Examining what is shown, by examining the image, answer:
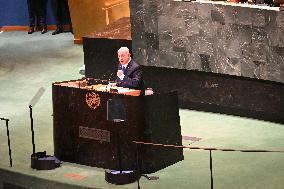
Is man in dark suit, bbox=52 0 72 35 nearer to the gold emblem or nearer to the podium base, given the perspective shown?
the gold emblem

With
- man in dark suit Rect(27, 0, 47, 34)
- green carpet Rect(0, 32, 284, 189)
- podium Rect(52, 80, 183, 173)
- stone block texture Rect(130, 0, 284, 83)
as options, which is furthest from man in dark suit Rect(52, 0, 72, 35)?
podium Rect(52, 80, 183, 173)

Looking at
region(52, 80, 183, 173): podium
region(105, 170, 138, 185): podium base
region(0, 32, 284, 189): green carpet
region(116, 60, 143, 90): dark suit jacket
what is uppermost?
region(116, 60, 143, 90): dark suit jacket

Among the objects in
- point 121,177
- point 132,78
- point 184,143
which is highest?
point 132,78

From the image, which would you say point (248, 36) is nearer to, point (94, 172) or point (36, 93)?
point (94, 172)

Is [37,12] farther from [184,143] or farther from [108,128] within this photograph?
[108,128]

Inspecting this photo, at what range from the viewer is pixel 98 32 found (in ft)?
49.7

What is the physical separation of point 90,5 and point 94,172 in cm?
690

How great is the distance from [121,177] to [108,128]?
665 mm

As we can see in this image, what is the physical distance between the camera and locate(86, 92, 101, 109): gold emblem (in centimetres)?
1050

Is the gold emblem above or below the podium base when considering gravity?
above

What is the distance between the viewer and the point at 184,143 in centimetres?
1165

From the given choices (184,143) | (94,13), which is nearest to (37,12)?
(94,13)

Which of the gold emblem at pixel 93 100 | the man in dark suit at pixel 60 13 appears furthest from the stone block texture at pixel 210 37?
the man in dark suit at pixel 60 13

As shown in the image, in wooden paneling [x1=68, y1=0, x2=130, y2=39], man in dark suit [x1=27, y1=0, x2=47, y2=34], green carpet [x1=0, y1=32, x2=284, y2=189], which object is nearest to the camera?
green carpet [x1=0, y1=32, x2=284, y2=189]
